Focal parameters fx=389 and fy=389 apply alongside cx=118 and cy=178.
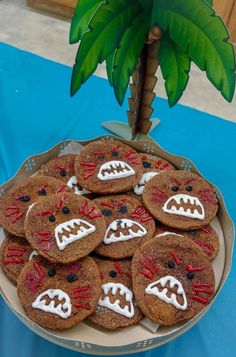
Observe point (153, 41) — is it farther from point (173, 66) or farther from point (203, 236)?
point (203, 236)

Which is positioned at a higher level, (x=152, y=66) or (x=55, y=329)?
(x=152, y=66)

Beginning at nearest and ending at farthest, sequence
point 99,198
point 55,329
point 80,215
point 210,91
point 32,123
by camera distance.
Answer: point 55,329, point 80,215, point 99,198, point 32,123, point 210,91

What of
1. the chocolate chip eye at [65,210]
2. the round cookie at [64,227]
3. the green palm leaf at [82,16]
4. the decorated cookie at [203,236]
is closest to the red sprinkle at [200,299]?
the decorated cookie at [203,236]

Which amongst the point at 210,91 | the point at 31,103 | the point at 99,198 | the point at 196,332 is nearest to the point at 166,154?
the point at 99,198

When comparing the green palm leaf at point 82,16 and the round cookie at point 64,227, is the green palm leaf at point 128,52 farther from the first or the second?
the round cookie at point 64,227

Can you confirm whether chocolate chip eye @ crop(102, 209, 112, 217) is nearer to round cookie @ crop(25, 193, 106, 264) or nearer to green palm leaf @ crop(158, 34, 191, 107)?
round cookie @ crop(25, 193, 106, 264)

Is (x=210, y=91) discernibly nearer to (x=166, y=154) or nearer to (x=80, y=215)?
(x=166, y=154)

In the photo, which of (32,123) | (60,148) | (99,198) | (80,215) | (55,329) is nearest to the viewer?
(55,329)
